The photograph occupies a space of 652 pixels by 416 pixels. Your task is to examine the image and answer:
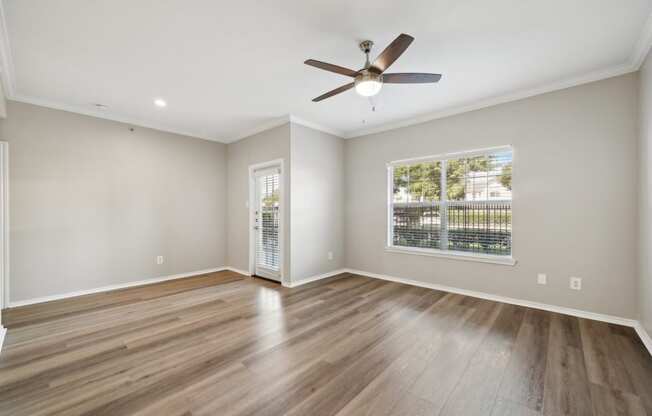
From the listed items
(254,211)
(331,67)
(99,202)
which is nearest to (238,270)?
(254,211)

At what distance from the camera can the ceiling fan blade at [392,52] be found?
1.80 metres

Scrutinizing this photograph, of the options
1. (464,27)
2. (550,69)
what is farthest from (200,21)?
(550,69)

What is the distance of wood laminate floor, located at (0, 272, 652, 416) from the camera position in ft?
5.61

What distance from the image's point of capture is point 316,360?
2.19 m

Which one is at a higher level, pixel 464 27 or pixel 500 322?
pixel 464 27

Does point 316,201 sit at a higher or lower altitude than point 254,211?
higher

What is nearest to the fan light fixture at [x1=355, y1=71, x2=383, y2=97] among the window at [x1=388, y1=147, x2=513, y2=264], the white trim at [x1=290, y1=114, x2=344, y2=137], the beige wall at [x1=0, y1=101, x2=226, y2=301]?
the white trim at [x1=290, y1=114, x2=344, y2=137]

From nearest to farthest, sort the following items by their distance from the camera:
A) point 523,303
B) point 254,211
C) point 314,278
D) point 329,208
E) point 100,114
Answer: point 523,303
point 100,114
point 314,278
point 329,208
point 254,211

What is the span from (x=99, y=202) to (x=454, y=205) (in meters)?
5.22

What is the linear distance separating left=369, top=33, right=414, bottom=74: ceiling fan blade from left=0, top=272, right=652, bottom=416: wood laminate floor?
233 cm

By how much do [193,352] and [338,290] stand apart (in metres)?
2.18

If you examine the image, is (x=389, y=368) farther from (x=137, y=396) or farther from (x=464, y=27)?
(x=464, y=27)

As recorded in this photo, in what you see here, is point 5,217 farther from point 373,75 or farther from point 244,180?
point 373,75

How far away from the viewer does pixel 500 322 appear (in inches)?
114
